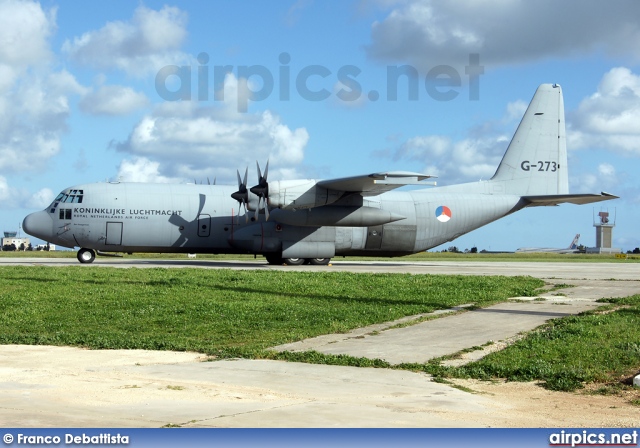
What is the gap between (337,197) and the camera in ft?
120

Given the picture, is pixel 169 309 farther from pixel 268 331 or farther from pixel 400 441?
pixel 400 441

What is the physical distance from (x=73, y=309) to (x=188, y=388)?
8.83m

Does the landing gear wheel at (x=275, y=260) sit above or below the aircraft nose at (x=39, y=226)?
below

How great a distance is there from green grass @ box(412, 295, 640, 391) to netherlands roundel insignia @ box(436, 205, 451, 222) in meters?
25.8

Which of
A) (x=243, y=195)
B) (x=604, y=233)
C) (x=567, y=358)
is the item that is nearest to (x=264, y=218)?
(x=243, y=195)

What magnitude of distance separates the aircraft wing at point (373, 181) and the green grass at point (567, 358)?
1959 centimetres

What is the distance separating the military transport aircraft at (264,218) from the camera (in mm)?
36438

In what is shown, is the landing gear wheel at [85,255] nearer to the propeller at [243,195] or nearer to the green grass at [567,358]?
the propeller at [243,195]

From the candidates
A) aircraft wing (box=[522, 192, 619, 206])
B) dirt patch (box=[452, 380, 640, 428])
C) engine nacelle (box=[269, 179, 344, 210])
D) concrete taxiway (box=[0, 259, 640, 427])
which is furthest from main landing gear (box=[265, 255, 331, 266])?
→ dirt patch (box=[452, 380, 640, 428])

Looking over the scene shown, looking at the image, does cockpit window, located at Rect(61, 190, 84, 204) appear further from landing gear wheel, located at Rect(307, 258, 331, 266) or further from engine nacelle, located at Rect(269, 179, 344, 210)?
landing gear wheel, located at Rect(307, 258, 331, 266)

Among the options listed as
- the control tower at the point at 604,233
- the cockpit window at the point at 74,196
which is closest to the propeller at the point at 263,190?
the cockpit window at the point at 74,196

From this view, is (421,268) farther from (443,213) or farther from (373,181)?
(373,181)

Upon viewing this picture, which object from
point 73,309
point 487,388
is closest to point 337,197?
point 73,309

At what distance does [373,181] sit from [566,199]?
1195cm
